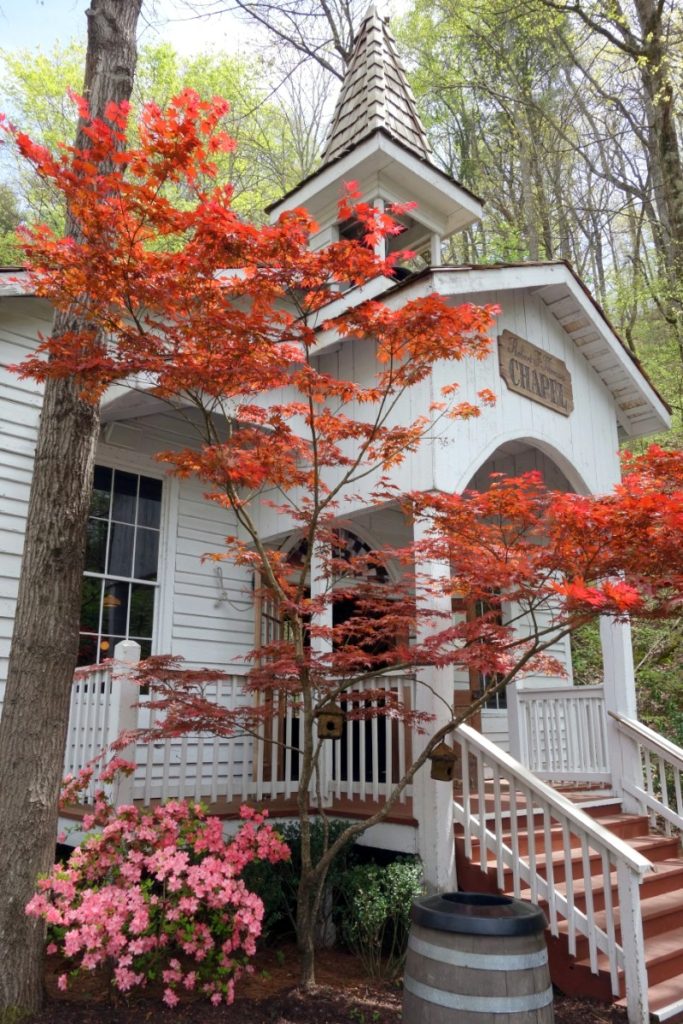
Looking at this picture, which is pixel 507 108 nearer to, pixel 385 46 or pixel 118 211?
pixel 385 46

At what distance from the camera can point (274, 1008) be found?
409cm

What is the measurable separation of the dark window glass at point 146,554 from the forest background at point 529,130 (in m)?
8.20

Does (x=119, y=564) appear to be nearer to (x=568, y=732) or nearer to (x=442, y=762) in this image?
(x=442, y=762)

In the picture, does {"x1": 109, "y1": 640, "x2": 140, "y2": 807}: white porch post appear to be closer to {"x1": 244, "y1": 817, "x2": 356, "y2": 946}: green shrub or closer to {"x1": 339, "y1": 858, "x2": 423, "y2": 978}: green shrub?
{"x1": 244, "y1": 817, "x2": 356, "y2": 946}: green shrub

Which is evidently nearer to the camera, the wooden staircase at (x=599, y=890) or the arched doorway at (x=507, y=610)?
the wooden staircase at (x=599, y=890)

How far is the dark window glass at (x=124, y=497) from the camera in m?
7.57

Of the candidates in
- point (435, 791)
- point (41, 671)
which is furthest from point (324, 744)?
point (41, 671)

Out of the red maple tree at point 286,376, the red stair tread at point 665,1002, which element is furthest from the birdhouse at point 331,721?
the red stair tread at point 665,1002

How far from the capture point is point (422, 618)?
5.71 m

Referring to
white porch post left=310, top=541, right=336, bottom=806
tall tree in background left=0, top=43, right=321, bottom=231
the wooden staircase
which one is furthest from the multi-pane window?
tall tree in background left=0, top=43, right=321, bottom=231

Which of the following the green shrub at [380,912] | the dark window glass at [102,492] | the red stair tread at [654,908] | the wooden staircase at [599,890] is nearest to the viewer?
the wooden staircase at [599,890]

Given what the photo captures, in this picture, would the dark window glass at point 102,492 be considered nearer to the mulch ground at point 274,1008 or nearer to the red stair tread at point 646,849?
the mulch ground at point 274,1008

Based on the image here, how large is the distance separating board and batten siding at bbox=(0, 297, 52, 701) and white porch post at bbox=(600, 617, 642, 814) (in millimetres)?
5450

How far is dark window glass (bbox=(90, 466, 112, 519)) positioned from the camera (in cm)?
746
